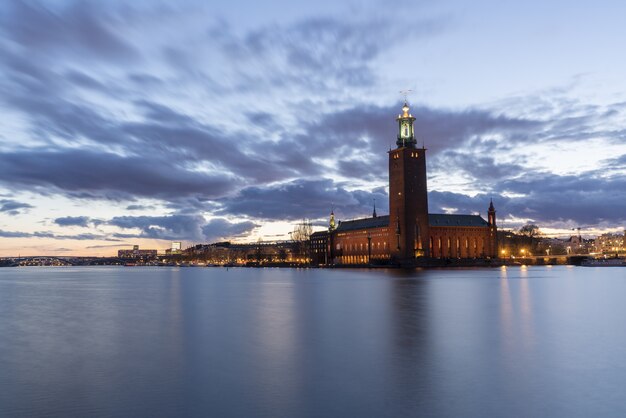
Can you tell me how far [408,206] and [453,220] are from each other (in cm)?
2795

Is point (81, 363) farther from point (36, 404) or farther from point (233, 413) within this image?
point (233, 413)

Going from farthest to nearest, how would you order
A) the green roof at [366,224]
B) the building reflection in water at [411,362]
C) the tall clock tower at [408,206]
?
the green roof at [366,224] → the tall clock tower at [408,206] → the building reflection in water at [411,362]

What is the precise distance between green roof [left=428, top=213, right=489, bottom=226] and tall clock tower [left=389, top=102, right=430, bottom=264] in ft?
54.9

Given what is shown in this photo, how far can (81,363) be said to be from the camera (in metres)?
18.1

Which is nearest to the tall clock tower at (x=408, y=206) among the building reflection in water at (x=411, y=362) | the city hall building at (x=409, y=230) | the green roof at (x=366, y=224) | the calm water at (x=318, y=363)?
the city hall building at (x=409, y=230)

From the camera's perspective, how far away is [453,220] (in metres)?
158

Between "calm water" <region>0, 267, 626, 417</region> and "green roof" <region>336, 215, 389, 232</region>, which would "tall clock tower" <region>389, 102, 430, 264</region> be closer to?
"green roof" <region>336, 215, 389, 232</region>

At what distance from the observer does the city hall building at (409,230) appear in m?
136

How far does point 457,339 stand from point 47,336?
52.2ft

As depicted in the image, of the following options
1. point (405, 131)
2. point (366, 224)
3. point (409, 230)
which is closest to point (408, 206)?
point (409, 230)

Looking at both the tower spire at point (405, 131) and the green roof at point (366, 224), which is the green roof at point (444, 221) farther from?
the tower spire at point (405, 131)

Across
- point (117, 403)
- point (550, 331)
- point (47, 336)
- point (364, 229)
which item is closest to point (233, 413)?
point (117, 403)

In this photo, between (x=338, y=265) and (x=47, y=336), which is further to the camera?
(x=338, y=265)

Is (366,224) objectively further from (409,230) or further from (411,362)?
(411,362)
